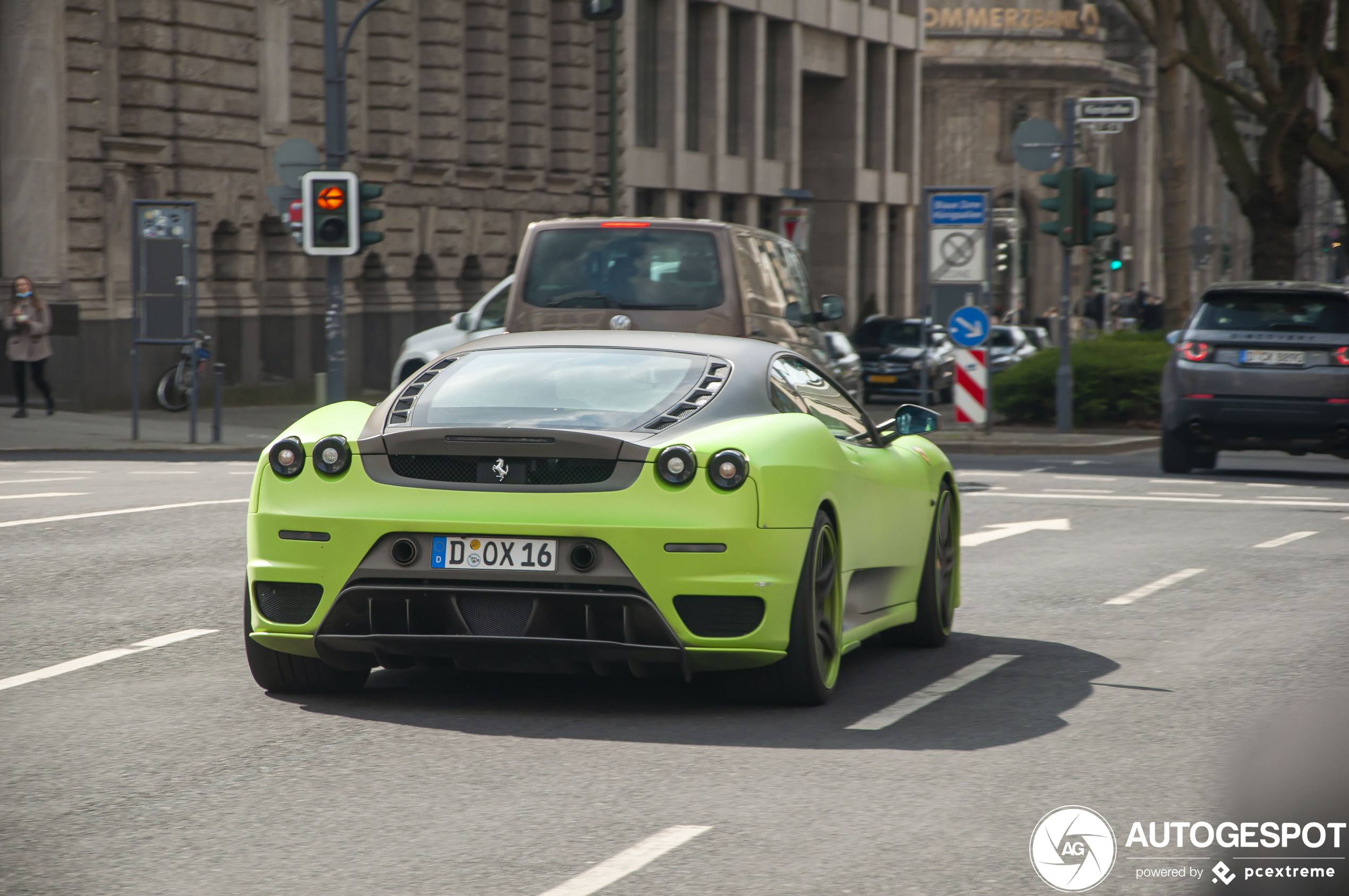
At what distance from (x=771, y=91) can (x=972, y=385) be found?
33.2 metres

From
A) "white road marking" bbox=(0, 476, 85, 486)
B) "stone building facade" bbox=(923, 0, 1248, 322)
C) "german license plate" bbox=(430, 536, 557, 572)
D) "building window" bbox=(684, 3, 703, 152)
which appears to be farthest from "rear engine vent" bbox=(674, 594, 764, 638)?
"stone building facade" bbox=(923, 0, 1248, 322)

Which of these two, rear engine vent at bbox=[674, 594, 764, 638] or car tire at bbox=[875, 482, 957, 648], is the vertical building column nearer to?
car tire at bbox=[875, 482, 957, 648]

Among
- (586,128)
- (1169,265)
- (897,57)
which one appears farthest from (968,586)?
(897,57)

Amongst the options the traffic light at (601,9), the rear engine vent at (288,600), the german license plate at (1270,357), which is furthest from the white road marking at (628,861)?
the traffic light at (601,9)

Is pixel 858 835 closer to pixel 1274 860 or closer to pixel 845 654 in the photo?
pixel 1274 860

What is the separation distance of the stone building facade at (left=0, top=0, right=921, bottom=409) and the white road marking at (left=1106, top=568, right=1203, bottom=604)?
19.4 metres

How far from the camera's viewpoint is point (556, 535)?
6.57m

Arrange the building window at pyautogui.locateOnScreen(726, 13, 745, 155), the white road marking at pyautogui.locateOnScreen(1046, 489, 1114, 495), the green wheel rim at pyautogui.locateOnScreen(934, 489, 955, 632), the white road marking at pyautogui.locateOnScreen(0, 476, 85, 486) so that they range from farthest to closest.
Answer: the building window at pyautogui.locateOnScreen(726, 13, 745, 155) → the white road marking at pyautogui.locateOnScreen(1046, 489, 1114, 495) → the white road marking at pyautogui.locateOnScreen(0, 476, 85, 486) → the green wheel rim at pyautogui.locateOnScreen(934, 489, 955, 632)

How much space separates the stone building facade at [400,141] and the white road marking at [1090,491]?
14.9 metres

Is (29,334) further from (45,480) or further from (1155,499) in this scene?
(1155,499)

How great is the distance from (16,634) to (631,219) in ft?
27.4

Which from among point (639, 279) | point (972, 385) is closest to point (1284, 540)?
point (639, 279)

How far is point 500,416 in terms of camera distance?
6.90 m

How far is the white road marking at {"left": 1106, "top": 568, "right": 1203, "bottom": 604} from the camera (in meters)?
10.4
